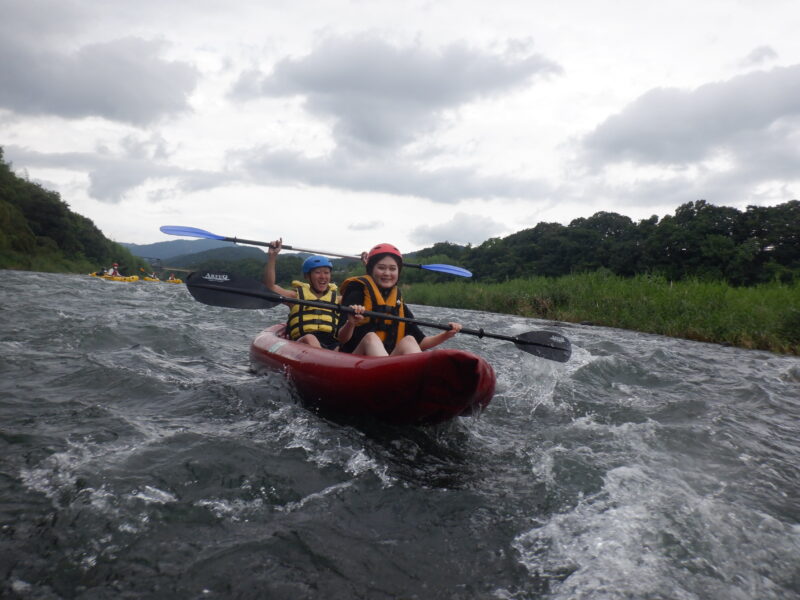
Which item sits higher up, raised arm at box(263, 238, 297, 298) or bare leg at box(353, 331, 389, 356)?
raised arm at box(263, 238, 297, 298)

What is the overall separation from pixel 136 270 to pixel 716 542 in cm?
6392

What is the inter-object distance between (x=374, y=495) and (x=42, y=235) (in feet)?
154

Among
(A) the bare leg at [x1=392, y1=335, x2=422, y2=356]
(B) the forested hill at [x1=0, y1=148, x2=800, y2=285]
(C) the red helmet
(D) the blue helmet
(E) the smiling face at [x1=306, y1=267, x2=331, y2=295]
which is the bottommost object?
(A) the bare leg at [x1=392, y1=335, x2=422, y2=356]

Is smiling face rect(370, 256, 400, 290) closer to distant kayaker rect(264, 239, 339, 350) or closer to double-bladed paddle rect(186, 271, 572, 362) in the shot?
double-bladed paddle rect(186, 271, 572, 362)

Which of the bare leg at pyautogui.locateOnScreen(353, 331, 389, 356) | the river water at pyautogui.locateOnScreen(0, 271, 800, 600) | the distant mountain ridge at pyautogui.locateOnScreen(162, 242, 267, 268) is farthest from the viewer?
the distant mountain ridge at pyautogui.locateOnScreen(162, 242, 267, 268)

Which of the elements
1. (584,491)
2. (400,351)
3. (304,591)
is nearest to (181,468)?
(304,591)

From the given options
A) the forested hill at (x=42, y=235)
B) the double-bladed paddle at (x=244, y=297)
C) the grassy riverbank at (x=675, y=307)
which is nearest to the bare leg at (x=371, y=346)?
the double-bladed paddle at (x=244, y=297)

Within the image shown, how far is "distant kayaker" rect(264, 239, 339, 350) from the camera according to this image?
4.90 m

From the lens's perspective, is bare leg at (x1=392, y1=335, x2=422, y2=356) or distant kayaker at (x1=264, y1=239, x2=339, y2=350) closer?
bare leg at (x1=392, y1=335, x2=422, y2=356)

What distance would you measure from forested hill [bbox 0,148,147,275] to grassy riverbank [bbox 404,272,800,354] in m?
30.7

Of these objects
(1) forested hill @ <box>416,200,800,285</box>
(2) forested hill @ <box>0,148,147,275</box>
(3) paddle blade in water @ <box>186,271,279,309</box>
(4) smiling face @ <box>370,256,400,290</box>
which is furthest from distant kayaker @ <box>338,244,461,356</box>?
(2) forested hill @ <box>0,148,147,275</box>

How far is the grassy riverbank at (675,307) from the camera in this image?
Answer: 8.77 meters

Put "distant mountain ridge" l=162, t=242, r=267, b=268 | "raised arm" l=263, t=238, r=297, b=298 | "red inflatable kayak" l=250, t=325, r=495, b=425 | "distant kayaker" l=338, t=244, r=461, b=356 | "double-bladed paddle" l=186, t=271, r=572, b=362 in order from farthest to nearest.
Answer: "distant mountain ridge" l=162, t=242, r=267, b=268 → "raised arm" l=263, t=238, r=297, b=298 → "double-bladed paddle" l=186, t=271, r=572, b=362 → "distant kayaker" l=338, t=244, r=461, b=356 → "red inflatable kayak" l=250, t=325, r=495, b=425

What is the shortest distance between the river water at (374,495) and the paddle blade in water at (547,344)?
1.49 feet
